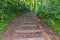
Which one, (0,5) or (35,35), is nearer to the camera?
(35,35)

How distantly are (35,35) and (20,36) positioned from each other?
68 cm

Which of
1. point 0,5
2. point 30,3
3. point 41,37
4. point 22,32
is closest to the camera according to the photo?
point 41,37

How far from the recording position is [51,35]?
6.98 meters

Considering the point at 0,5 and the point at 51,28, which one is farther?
the point at 0,5

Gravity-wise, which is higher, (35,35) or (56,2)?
(56,2)

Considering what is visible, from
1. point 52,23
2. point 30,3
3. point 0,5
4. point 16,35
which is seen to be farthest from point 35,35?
point 30,3

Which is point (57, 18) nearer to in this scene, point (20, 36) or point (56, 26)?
point (56, 26)

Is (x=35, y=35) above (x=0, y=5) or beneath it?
beneath

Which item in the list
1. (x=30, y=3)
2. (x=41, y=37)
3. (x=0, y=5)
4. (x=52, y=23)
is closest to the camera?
(x=41, y=37)

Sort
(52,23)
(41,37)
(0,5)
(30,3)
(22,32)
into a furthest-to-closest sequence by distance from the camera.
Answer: (30,3) < (0,5) < (52,23) < (22,32) < (41,37)

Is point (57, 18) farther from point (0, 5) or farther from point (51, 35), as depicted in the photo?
point (0, 5)

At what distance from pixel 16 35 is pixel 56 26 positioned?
2022 millimetres

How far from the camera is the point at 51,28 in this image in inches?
308

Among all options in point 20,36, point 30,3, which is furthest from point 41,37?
point 30,3
